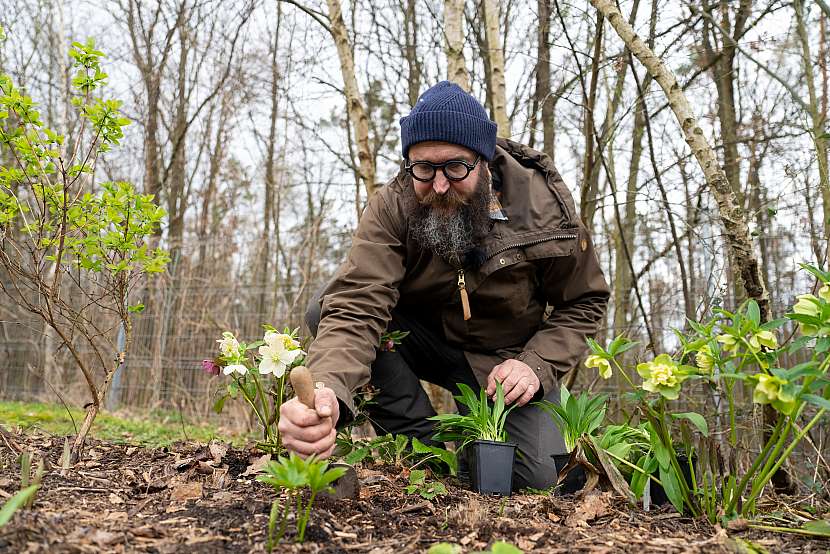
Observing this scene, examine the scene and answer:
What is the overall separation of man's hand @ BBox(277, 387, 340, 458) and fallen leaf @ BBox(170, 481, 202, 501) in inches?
17.0

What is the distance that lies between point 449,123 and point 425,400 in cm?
139

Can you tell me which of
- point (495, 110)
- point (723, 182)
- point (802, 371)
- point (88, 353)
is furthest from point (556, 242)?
point (88, 353)

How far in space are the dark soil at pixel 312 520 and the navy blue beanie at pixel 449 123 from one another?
1.45 m

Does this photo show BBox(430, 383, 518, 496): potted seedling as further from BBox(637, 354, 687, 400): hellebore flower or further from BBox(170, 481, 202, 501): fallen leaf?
BBox(170, 481, 202, 501): fallen leaf

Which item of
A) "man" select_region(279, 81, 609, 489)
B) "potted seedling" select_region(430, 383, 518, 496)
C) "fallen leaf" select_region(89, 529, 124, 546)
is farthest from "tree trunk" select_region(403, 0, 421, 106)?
"fallen leaf" select_region(89, 529, 124, 546)

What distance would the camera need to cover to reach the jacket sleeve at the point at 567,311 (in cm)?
295

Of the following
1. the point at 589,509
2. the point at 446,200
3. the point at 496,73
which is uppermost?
the point at 496,73

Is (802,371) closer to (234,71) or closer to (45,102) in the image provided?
(234,71)

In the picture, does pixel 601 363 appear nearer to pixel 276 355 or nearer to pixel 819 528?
pixel 819 528

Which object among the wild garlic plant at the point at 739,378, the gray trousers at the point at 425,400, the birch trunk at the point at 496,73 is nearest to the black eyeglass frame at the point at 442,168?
the gray trousers at the point at 425,400

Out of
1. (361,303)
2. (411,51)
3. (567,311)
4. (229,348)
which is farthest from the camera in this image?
(411,51)

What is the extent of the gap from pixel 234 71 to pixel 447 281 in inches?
336

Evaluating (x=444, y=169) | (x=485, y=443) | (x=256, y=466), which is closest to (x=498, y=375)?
(x=485, y=443)

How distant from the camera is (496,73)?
15.1 feet
